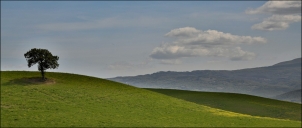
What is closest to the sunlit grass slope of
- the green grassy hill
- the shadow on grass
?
the green grassy hill

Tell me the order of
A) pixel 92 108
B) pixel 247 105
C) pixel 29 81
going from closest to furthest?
pixel 92 108 → pixel 29 81 → pixel 247 105

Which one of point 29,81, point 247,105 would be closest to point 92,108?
point 29,81

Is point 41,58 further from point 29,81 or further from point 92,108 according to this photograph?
point 92,108

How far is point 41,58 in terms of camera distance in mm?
84562

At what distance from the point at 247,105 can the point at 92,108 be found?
59.3m

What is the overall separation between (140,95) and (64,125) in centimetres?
3500

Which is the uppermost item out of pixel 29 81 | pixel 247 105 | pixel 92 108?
pixel 29 81

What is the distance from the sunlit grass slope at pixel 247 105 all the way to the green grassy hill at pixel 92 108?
25202 millimetres

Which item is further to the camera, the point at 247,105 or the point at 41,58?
the point at 247,105

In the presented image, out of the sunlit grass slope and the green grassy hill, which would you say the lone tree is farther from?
the sunlit grass slope

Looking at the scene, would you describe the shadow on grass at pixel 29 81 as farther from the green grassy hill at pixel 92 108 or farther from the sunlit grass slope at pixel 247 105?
the sunlit grass slope at pixel 247 105

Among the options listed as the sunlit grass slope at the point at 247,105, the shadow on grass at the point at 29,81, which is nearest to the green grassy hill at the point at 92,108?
the shadow on grass at the point at 29,81

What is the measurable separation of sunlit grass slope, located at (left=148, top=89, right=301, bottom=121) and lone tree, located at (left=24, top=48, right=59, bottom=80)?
48257 millimetres

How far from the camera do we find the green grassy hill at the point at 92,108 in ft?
193
